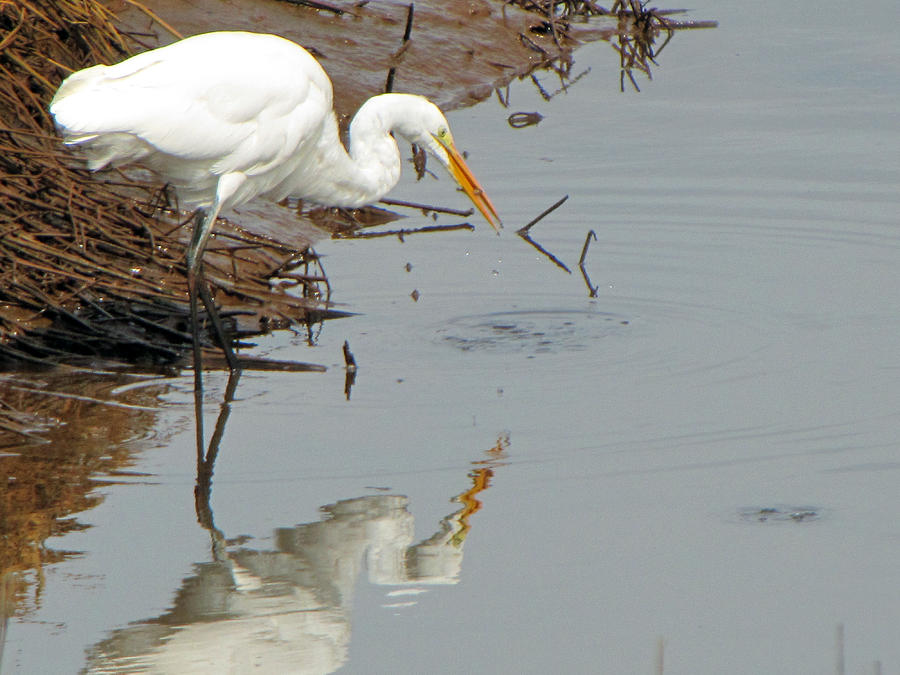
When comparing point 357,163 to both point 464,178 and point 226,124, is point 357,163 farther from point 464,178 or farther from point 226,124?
point 226,124

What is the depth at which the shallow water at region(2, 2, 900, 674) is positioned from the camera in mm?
3426

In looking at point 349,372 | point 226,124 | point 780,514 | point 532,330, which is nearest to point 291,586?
point 780,514

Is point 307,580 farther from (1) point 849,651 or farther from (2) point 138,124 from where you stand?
(2) point 138,124

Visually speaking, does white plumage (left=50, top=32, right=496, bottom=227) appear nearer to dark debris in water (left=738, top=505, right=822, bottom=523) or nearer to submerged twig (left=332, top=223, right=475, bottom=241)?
submerged twig (left=332, top=223, right=475, bottom=241)

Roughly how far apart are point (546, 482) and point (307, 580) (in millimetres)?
901

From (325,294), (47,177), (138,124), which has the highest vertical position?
(138,124)

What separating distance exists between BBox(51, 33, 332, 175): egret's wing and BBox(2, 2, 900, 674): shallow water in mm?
870

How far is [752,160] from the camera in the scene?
8383mm

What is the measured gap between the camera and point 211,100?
5.48 meters

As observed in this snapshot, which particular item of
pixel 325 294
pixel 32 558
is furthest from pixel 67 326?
pixel 32 558

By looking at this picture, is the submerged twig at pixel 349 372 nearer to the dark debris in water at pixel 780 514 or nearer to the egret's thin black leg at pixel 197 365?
the egret's thin black leg at pixel 197 365

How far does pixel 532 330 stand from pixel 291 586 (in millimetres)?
2446

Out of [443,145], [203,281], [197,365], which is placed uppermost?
[443,145]

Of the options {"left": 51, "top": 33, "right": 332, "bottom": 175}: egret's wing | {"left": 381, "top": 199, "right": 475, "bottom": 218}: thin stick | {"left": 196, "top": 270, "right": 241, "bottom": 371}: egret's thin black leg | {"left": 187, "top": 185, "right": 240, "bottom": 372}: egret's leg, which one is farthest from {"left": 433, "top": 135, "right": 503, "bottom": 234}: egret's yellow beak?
{"left": 196, "top": 270, "right": 241, "bottom": 371}: egret's thin black leg
